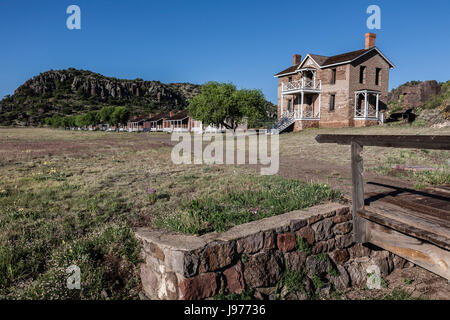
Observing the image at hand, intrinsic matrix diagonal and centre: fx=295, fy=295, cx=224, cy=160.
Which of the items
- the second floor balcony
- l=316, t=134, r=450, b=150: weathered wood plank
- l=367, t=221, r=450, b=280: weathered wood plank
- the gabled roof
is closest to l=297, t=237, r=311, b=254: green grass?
l=367, t=221, r=450, b=280: weathered wood plank

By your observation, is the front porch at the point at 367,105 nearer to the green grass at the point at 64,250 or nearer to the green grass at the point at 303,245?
the green grass at the point at 303,245

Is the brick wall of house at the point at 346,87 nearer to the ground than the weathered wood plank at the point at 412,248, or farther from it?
farther from it

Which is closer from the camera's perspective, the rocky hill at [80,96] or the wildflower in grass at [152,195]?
the wildflower in grass at [152,195]

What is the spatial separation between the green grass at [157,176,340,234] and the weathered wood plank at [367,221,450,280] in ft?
3.66

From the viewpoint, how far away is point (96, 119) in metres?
88.4

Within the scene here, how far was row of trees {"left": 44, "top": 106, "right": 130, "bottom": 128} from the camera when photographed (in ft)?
249

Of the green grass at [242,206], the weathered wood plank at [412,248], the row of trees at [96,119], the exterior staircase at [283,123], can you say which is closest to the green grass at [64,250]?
the green grass at [242,206]

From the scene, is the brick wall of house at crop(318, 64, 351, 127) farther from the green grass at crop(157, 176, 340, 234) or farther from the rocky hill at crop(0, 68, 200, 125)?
the rocky hill at crop(0, 68, 200, 125)

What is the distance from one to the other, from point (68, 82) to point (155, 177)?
16513 centimetres

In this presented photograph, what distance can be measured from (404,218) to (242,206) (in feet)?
8.46

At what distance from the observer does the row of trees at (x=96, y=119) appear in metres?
75.8

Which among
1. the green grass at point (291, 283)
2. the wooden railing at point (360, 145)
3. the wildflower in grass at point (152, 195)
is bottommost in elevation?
the green grass at point (291, 283)

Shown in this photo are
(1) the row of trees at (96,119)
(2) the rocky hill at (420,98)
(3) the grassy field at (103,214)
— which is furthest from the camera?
(1) the row of trees at (96,119)

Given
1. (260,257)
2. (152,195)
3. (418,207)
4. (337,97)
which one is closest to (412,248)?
(418,207)
